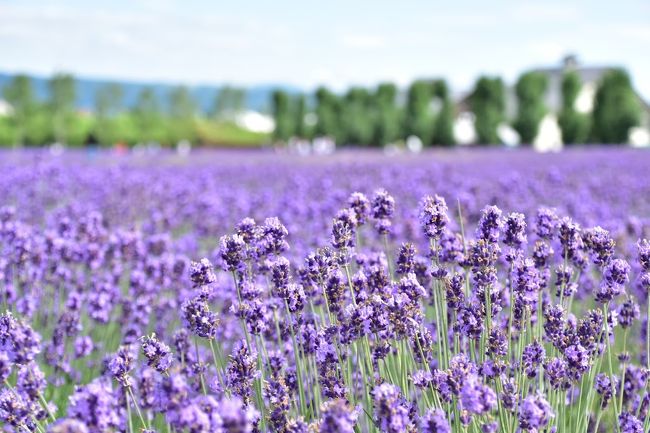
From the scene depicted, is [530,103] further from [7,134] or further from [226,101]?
[226,101]

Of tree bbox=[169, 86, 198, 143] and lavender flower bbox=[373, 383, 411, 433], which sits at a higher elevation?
tree bbox=[169, 86, 198, 143]

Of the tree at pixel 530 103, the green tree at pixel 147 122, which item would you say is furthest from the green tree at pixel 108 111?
the tree at pixel 530 103

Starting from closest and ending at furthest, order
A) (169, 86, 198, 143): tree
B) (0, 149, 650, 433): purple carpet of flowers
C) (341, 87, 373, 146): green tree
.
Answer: (0, 149, 650, 433): purple carpet of flowers
(341, 87, 373, 146): green tree
(169, 86, 198, 143): tree

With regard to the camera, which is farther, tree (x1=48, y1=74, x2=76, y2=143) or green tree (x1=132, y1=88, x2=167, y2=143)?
green tree (x1=132, y1=88, x2=167, y2=143)

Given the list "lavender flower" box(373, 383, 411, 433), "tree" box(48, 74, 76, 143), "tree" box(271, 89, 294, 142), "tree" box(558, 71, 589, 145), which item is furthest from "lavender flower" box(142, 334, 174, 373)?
"tree" box(48, 74, 76, 143)

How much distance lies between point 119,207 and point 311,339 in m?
5.77

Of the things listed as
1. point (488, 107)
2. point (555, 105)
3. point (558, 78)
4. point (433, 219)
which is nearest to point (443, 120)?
point (488, 107)

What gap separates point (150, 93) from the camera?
5125 cm

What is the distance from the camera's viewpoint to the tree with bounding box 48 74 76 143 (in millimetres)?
43531

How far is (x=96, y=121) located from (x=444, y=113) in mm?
21217

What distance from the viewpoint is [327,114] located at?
142 feet

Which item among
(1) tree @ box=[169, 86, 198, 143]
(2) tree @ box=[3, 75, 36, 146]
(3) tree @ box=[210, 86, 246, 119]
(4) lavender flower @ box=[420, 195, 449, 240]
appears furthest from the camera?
(3) tree @ box=[210, 86, 246, 119]

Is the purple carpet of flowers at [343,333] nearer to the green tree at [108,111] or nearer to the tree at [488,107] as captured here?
the tree at [488,107]

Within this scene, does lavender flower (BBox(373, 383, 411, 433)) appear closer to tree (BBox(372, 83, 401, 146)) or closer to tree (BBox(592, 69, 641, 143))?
tree (BBox(592, 69, 641, 143))
